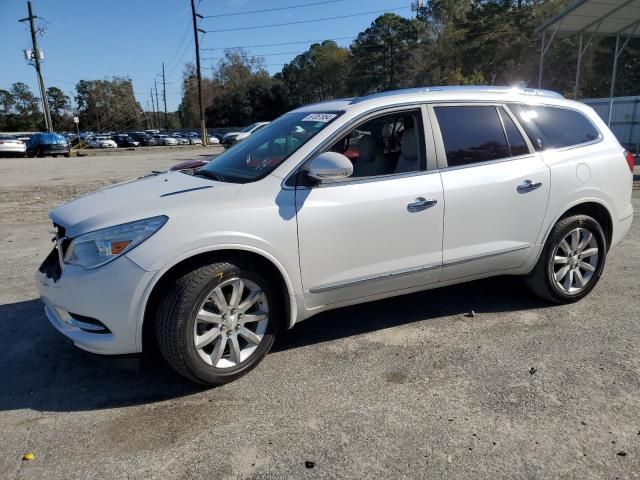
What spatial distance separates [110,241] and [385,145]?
2.22 metres

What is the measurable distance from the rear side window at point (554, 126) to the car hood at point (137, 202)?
2462 mm

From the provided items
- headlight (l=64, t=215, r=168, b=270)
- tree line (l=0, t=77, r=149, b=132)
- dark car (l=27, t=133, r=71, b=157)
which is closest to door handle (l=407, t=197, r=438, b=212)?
headlight (l=64, t=215, r=168, b=270)

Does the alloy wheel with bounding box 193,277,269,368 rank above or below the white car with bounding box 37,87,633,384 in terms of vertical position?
below

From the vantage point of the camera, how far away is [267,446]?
260 centimetres

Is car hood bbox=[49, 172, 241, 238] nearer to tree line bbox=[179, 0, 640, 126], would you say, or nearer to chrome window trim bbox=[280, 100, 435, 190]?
chrome window trim bbox=[280, 100, 435, 190]

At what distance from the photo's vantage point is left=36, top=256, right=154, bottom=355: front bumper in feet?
9.30

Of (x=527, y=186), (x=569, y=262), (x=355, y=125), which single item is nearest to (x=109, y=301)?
(x=355, y=125)

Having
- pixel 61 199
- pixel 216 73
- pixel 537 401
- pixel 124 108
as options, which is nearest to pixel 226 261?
pixel 537 401

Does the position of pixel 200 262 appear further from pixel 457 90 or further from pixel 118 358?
pixel 457 90

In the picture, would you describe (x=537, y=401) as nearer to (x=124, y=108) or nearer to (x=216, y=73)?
(x=216, y=73)

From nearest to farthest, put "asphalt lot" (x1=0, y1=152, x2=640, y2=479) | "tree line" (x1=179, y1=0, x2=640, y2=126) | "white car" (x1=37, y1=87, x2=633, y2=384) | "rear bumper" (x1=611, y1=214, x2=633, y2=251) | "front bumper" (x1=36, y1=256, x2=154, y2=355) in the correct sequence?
"asphalt lot" (x1=0, y1=152, x2=640, y2=479) < "front bumper" (x1=36, y1=256, x2=154, y2=355) < "white car" (x1=37, y1=87, x2=633, y2=384) < "rear bumper" (x1=611, y1=214, x2=633, y2=251) < "tree line" (x1=179, y1=0, x2=640, y2=126)

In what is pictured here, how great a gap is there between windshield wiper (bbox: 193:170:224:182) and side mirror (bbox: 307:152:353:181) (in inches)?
27.6

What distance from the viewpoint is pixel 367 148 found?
4.04m

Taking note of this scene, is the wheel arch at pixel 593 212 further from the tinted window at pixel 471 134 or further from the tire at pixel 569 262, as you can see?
the tinted window at pixel 471 134
